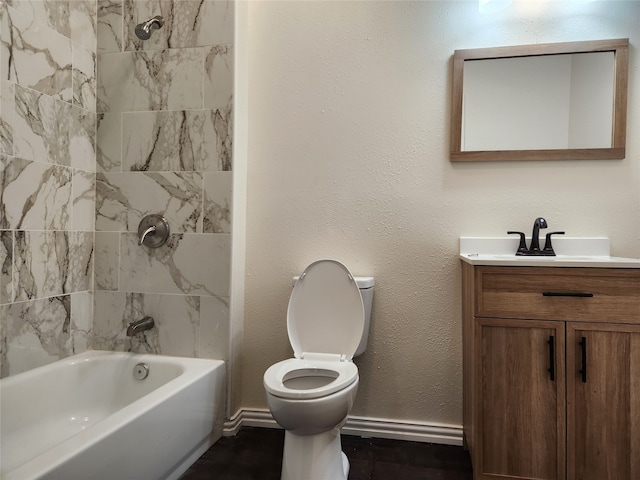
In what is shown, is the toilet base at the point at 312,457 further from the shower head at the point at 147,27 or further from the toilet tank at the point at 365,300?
the shower head at the point at 147,27

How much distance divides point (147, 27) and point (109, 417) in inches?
67.5

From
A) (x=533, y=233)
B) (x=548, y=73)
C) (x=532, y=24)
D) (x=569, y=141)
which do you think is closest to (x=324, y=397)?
(x=533, y=233)

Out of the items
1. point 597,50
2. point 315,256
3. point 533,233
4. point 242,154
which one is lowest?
point 315,256

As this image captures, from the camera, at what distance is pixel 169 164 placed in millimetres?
2082

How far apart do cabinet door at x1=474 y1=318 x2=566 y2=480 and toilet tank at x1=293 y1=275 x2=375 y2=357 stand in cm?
54

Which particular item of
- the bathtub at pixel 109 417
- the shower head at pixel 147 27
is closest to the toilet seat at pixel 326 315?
the bathtub at pixel 109 417

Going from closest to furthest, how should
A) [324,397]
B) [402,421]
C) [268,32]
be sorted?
[324,397], [402,421], [268,32]

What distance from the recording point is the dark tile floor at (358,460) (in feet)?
5.63

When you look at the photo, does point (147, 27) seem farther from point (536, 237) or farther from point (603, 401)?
point (603, 401)

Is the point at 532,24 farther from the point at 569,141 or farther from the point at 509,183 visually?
the point at 509,183

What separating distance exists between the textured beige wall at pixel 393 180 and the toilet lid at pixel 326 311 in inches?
8.5

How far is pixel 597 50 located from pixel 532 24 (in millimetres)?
314

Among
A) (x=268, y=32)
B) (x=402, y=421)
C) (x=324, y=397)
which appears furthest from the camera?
(x=268, y=32)

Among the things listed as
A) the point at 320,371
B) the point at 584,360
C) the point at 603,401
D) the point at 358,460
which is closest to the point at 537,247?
the point at 584,360
